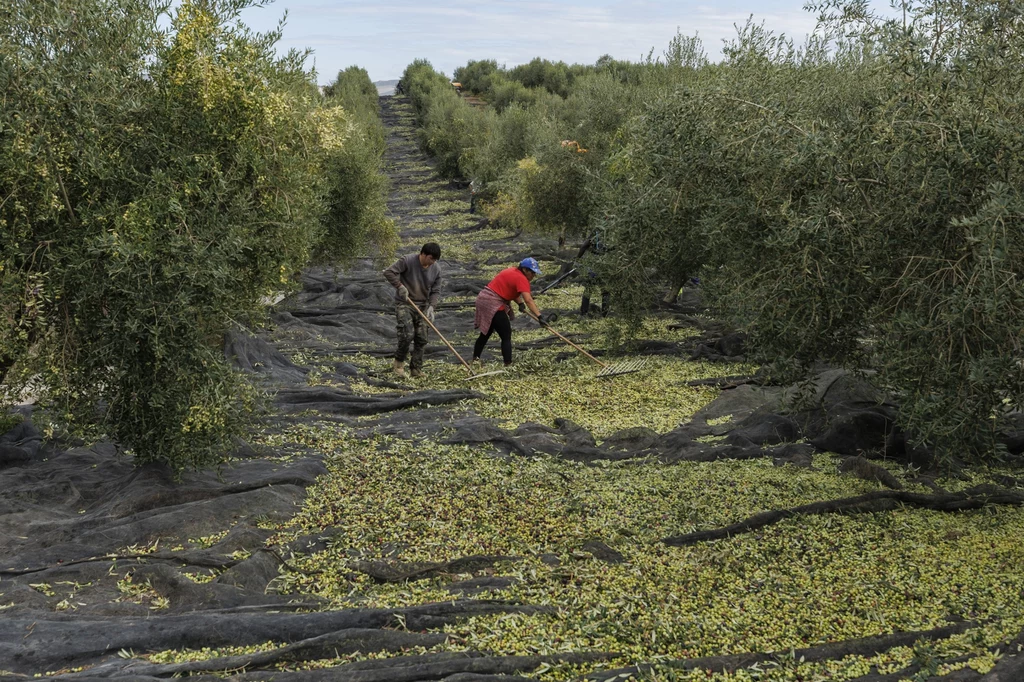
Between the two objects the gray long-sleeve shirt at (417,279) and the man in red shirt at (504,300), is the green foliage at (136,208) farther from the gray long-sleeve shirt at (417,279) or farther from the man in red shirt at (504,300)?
the man in red shirt at (504,300)

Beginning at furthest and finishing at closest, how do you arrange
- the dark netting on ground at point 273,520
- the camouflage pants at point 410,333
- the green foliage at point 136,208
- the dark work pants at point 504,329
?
1. the dark work pants at point 504,329
2. the camouflage pants at point 410,333
3. the green foliage at point 136,208
4. the dark netting on ground at point 273,520

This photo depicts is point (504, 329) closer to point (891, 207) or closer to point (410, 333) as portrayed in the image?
point (410, 333)

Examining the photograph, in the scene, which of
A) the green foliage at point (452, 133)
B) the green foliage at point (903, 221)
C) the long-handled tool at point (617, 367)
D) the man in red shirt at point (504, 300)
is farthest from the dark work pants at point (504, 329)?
the green foliage at point (452, 133)

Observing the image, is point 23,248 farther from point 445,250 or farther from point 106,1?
point 445,250

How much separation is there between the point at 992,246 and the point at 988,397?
1513 mm

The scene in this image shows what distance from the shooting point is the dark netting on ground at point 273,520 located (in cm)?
565

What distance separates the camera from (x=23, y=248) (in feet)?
24.0

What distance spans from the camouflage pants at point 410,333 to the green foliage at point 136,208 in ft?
17.2

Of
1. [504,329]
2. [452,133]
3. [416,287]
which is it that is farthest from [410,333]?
[452,133]

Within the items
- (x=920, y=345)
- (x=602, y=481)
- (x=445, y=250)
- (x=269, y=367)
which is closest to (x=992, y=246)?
(x=920, y=345)

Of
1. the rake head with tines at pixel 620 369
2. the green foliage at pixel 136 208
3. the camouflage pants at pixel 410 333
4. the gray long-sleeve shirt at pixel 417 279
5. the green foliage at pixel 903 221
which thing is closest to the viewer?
the green foliage at pixel 903 221

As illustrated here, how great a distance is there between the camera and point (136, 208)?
283 inches

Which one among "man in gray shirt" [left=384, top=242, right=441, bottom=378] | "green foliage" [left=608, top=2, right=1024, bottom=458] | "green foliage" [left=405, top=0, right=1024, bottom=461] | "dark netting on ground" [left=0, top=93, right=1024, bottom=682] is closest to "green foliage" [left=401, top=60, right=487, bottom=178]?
"man in gray shirt" [left=384, top=242, right=441, bottom=378]

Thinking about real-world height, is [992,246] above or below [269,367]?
above
